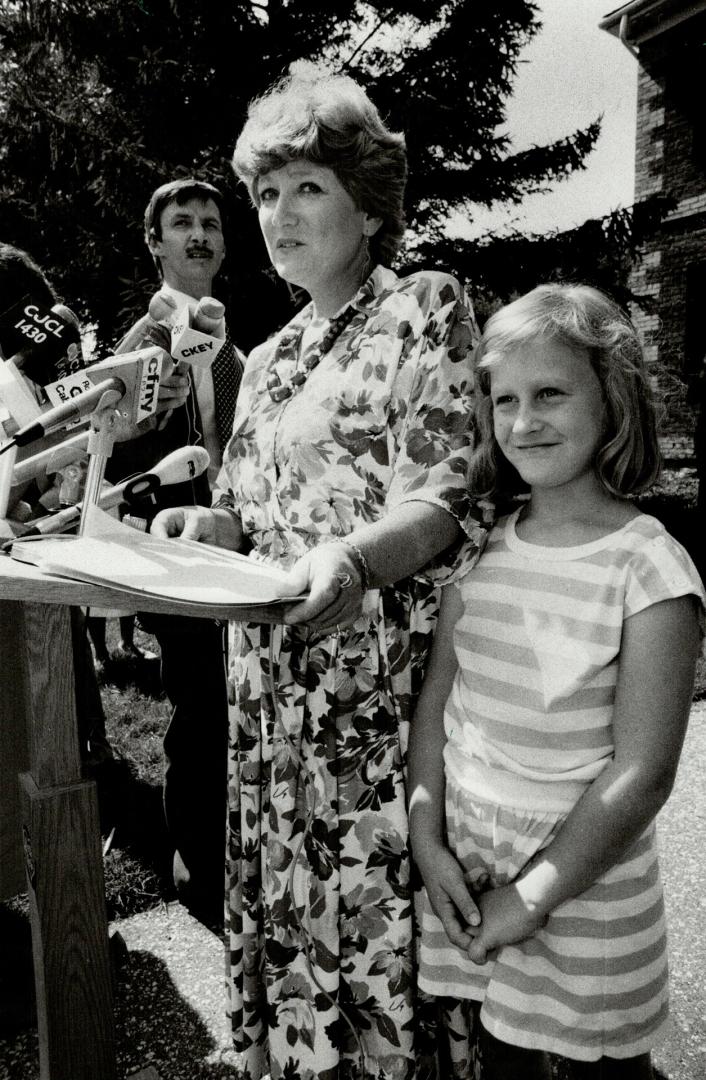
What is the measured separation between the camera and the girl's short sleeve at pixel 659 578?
103 cm

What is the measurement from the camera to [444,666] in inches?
49.8

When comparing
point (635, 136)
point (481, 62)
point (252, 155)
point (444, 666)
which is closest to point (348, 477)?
point (444, 666)

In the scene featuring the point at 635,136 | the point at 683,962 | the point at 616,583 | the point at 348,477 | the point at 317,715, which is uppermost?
the point at 635,136

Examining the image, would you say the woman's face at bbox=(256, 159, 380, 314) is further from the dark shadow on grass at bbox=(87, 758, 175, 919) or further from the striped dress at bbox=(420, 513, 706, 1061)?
the dark shadow on grass at bbox=(87, 758, 175, 919)

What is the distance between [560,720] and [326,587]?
0.40 meters

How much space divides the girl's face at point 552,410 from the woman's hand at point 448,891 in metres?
0.57

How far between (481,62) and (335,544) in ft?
21.0

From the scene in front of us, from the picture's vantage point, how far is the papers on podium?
0.86 m

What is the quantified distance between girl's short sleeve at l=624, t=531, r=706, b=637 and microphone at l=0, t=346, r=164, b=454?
719 millimetres

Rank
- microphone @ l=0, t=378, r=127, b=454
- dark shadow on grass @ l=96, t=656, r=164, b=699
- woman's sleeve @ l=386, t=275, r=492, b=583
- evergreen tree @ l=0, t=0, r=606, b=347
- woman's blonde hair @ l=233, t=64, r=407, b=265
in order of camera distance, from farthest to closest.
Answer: evergreen tree @ l=0, t=0, r=606, b=347
dark shadow on grass @ l=96, t=656, r=164, b=699
woman's blonde hair @ l=233, t=64, r=407, b=265
woman's sleeve @ l=386, t=275, r=492, b=583
microphone @ l=0, t=378, r=127, b=454

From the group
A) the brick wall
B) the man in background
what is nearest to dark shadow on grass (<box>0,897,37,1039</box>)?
the man in background

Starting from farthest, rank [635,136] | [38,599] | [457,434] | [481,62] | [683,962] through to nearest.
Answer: [635,136], [481,62], [683,962], [457,434], [38,599]

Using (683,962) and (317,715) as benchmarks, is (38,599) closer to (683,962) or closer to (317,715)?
(317,715)

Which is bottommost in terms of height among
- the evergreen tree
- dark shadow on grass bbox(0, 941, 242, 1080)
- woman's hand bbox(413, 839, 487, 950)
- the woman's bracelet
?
dark shadow on grass bbox(0, 941, 242, 1080)
